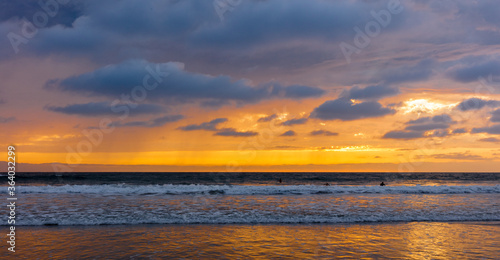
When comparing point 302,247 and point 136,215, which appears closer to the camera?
point 302,247

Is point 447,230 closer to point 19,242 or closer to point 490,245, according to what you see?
point 490,245

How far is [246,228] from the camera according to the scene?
1606 cm

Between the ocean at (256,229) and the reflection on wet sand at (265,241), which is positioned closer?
the reflection on wet sand at (265,241)

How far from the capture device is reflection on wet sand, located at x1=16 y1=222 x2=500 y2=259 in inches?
Result: 441

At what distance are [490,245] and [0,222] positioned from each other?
22.9m

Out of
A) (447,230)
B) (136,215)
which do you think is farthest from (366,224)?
(136,215)

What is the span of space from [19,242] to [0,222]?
5980 mm

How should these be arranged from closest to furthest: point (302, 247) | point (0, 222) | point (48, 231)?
point (302, 247), point (48, 231), point (0, 222)

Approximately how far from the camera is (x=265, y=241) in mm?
13172

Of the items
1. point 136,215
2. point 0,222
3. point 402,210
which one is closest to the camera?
point 0,222

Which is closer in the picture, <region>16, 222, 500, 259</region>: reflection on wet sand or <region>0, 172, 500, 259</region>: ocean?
<region>16, 222, 500, 259</region>: reflection on wet sand

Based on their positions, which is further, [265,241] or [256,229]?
[256,229]

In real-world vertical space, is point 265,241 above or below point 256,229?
above

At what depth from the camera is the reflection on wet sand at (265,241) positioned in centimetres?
1120
